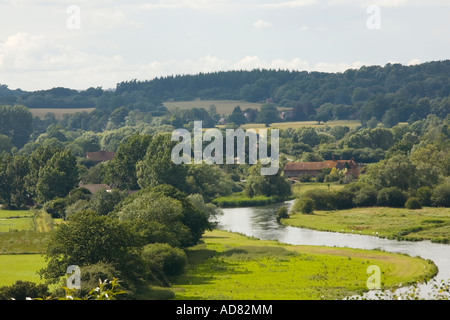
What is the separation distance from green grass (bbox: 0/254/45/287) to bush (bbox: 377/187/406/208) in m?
46.4

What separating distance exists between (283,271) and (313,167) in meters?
75.8

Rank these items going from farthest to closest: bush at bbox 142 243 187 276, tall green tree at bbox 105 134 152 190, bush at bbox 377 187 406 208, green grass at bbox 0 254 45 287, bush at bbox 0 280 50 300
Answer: tall green tree at bbox 105 134 152 190, bush at bbox 377 187 406 208, bush at bbox 142 243 187 276, green grass at bbox 0 254 45 287, bush at bbox 0 280 50 300

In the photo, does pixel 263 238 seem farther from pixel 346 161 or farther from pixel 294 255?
pixel 346 161

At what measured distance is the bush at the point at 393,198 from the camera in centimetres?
8962

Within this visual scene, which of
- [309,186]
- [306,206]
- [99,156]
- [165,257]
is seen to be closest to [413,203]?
[306,206]

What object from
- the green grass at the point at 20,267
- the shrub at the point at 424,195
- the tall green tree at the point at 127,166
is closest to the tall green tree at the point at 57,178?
the tall green tree at the point at 127,166

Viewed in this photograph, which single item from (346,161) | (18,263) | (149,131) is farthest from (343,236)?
(149,131)

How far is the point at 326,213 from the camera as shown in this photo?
3445 inches

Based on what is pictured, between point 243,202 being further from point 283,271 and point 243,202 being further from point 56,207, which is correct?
point 283,271

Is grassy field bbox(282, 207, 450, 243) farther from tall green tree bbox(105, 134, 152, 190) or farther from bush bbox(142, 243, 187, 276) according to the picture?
tall green tree bbox(105, 134, 152, 190)

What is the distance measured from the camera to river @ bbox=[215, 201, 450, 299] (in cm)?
5878

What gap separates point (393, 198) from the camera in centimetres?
8969

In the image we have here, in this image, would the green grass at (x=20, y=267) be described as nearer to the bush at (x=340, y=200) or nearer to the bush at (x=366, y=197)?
the bush at (x=340, y=200)

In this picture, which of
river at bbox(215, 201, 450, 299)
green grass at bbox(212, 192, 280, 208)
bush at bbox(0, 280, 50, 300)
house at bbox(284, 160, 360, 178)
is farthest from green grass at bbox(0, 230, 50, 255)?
house at bbox(284, 160, 360, 178)
